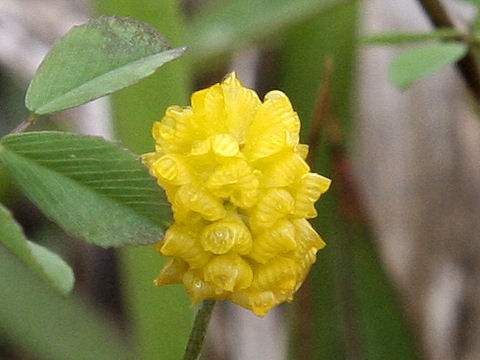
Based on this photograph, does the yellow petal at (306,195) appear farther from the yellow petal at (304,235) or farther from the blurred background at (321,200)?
the blurred background at (321,200)

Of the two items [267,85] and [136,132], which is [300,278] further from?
[267,85]

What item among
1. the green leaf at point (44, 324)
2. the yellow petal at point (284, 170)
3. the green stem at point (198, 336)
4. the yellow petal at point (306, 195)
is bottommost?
the green leaf at point (44, 324)

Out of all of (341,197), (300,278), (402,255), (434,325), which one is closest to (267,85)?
(402,255)

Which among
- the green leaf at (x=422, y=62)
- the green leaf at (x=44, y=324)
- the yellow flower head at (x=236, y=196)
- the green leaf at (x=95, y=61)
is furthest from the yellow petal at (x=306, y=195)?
the green leaf at (x=44, y=324)

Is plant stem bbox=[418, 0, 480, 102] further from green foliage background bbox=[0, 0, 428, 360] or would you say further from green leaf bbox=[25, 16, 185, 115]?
green leaf bbox=[25, 16, 185, 115]

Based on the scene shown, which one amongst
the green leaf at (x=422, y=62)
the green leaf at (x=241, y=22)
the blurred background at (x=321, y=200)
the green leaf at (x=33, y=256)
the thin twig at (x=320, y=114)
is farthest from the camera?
the green leaf at (x=241, y=22)

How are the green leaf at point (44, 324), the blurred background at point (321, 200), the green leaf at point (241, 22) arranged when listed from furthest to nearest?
the green leaf at point (241, 22), the green leaf at point (44, 324), the blurred background at point (321, 200)
